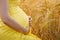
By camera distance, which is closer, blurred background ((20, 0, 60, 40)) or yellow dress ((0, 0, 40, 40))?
yellow dress ((0, 0, 40, 40))

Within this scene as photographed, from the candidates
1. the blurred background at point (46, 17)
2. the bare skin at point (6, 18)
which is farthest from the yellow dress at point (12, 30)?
the blurred background at point (46, 17)

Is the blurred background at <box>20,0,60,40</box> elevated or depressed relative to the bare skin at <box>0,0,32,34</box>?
depressed

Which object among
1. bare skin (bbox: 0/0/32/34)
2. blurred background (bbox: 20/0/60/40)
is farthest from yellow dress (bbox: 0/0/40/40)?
Answer: blurred background (bbox: 20/0/60/40)

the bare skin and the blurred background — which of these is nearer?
the bare skin

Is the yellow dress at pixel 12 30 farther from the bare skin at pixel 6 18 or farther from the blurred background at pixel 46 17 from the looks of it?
the blurred background at pixel 46 17

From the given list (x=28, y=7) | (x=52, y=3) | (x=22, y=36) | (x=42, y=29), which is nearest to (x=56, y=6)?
(x=52, y=3)

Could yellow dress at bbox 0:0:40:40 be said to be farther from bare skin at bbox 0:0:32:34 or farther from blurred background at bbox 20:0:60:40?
blurred background at bbox 20:0:60:40

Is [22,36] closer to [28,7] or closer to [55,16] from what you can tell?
[55,16]

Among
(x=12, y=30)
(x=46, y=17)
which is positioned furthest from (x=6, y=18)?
(x=46, y=17)

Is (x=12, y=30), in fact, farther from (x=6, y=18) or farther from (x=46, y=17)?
(x=46, y=17)
